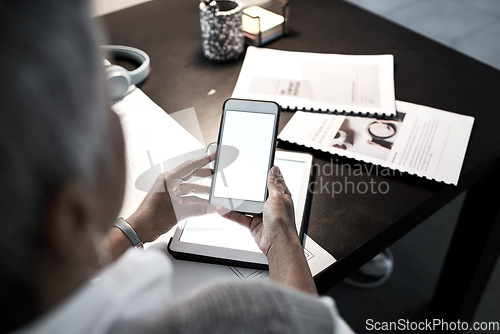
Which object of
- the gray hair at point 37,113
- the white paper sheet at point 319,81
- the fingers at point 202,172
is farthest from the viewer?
the white paper sheet at point 319,81

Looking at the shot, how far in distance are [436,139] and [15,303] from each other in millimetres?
693

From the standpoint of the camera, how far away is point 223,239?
24.7 inches

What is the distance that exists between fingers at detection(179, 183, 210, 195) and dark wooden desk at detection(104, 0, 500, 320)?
0.13m

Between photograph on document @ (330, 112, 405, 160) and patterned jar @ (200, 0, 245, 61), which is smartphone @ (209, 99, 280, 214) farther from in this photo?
patterned jar @ (200, 0, 245, 61)

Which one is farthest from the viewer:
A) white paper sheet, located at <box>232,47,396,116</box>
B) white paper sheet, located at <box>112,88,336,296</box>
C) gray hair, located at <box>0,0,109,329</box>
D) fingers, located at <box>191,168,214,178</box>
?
white paper sheet, located at <box>232,47,396,116</box>

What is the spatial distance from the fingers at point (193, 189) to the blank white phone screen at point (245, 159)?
21mm

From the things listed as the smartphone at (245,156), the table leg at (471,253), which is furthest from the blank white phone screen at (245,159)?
the table leg at (471,253)

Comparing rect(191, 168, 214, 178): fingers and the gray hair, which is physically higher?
the gray hair

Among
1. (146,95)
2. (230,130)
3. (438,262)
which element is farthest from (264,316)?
(438,262)

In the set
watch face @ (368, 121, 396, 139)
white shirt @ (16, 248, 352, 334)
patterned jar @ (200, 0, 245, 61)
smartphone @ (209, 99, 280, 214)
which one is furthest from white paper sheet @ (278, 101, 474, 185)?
white shirt @ (16, 248, 352, 334)

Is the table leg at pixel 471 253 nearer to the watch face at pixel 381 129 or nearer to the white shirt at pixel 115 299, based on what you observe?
the watch face at pixel 381 129

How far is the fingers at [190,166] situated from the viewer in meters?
0.69

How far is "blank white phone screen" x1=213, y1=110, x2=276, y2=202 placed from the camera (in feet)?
2.17

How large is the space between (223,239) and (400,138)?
0.36m
